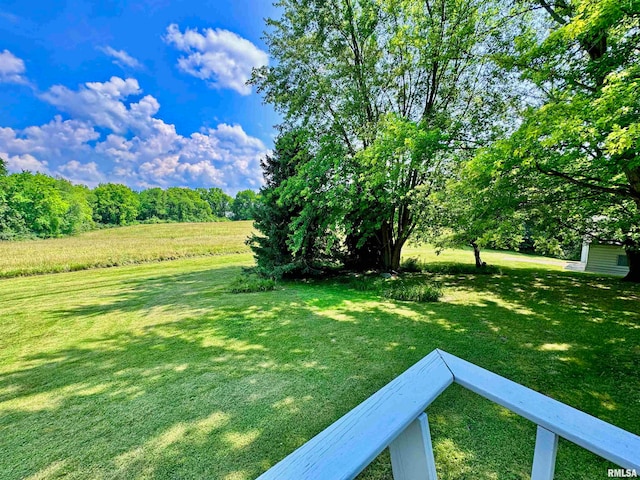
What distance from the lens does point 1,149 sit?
78.8 feet

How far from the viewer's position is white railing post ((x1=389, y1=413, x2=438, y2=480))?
1.40m

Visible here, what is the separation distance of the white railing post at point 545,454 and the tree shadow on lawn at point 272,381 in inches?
29.9

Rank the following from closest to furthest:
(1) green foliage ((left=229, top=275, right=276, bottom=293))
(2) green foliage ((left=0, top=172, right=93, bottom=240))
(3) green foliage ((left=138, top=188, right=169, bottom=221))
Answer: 1. (1) green foliage ((left=229, top=275, right=276, bottom=293))
2. (2) green foliage ((left=0, top=172, right=93, bottom=240))
3. (3) green foliage ((left=138, top=188, right=169, bottom=221))

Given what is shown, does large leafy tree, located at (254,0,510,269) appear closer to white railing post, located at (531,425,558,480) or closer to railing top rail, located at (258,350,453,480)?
railing top rail, located at (258,350,453,480)

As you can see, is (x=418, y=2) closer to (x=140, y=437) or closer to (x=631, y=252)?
(x=140, y=437)

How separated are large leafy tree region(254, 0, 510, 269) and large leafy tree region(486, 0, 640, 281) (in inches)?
75.4

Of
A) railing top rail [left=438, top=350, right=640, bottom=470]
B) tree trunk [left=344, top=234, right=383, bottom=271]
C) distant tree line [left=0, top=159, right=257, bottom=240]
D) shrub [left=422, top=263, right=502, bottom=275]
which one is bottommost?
shrub [left=422, top=263, right=502, bottom=275]

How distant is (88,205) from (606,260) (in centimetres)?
6261

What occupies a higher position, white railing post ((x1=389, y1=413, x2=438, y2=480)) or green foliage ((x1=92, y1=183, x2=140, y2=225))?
green foliage ((x1=92, y1=183, x2=140, y2=225))

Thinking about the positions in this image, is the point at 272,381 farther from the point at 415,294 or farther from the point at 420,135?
the point at 420,135

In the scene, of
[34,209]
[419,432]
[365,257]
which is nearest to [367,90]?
[365,257]

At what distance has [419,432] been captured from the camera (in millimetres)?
1413

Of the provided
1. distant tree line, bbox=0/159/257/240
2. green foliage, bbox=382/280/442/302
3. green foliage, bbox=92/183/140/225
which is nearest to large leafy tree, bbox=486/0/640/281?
green foliage, bbox=382/280/442/302

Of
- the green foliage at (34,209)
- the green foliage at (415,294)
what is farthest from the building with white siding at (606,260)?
the green foliage at (34,209)
